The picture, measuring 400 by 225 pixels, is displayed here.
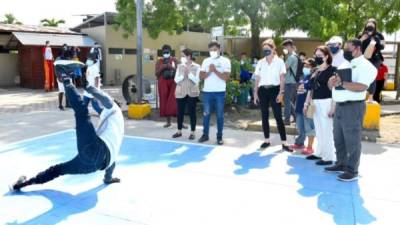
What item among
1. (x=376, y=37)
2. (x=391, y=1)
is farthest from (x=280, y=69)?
(x=391, y=1)

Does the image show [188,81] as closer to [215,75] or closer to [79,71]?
[215,75]

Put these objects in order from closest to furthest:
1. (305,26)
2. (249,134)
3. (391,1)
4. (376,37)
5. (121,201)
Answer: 1. (121,201)
2. (376,37)
3. (249,134)
4. (305,26)
5. (391,1)

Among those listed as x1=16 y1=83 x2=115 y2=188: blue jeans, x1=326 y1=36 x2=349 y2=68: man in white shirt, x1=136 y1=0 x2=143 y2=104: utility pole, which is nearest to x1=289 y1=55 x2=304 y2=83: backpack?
x1=326 y1=36 x2=349 y2=68: man in white shirt

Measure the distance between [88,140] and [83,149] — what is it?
0.11 meters

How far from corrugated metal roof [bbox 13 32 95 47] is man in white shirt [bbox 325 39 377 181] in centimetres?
1623

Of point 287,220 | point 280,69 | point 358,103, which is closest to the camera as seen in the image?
point 287,220

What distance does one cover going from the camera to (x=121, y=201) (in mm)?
4484

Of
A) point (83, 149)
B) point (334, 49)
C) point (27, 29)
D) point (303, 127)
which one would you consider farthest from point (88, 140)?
point (27, 29)

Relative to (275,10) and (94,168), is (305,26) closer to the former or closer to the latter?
(275,10)

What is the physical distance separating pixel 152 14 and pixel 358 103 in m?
15.4

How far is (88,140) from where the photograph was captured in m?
4.50

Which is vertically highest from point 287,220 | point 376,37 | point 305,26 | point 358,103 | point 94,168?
point 305,26

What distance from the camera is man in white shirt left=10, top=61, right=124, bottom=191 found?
4.50 meters

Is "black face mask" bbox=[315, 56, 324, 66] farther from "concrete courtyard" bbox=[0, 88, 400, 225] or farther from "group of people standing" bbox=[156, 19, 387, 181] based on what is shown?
"concrete courtyard" bbox=[0, 88, 400, 225]
